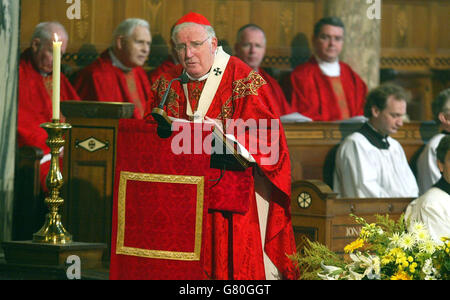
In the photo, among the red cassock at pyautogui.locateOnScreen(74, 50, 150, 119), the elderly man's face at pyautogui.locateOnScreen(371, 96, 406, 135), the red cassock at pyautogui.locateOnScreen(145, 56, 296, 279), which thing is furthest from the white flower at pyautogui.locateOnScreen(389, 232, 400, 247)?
the red cassock at pyautogui.locateOnScreen(74, 50, 150, 119)

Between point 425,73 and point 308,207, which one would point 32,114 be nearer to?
point 308,207

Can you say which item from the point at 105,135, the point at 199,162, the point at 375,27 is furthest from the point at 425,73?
the point at 199,162

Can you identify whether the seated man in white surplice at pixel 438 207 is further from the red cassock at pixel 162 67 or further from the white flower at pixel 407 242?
the red cassock at pixel 162 67

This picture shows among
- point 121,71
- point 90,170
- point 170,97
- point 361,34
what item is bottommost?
point 90,170

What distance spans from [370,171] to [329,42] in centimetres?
224

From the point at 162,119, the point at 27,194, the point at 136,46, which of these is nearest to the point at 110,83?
the point at 136,46

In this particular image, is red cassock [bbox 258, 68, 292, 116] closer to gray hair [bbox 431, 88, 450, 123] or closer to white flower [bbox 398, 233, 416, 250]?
gray hair [bbox 431, 88, 450, 123]

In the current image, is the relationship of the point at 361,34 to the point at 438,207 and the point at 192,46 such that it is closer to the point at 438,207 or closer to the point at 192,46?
the point at 438,207

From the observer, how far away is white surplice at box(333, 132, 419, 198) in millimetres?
6527

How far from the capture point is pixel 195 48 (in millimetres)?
4480

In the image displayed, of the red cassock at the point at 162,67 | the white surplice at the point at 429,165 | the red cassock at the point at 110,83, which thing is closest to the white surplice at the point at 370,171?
the white surplice at the point at 429,165

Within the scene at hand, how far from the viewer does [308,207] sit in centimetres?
563

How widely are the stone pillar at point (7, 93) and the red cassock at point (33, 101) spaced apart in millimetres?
1214
